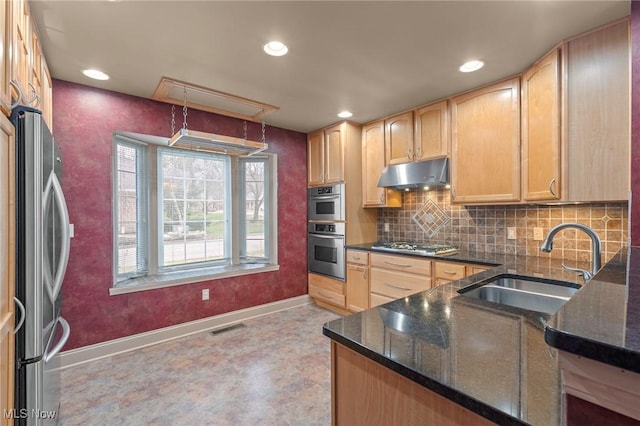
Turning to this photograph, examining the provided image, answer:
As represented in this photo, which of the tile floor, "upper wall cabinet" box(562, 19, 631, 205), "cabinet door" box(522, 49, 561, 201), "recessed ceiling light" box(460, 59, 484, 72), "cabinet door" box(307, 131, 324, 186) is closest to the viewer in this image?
"upper wall cabinet" box(562, 19, 631, 205)

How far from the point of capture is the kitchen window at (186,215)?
2.88 meters

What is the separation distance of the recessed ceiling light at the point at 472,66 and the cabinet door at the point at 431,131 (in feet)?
1.86

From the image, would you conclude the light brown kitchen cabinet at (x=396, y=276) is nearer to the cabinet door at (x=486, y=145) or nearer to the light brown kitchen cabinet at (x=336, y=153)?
the cabinet door at (x=486, y=145)

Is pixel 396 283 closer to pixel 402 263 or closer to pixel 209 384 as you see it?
pixel 402 263

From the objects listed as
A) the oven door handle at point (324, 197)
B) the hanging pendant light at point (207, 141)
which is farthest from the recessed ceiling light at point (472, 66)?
the oven door handle at point (324, 197)

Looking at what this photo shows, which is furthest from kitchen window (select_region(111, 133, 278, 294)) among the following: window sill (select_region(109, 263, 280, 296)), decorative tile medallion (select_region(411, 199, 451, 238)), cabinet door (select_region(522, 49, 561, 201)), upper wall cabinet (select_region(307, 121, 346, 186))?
cabinet door (select_region(522, 49, 561, 201))

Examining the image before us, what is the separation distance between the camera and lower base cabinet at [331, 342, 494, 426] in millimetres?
694

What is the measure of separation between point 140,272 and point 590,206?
3972 mm

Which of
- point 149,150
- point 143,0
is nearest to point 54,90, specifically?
point 149,150

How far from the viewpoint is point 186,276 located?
308 centimetres

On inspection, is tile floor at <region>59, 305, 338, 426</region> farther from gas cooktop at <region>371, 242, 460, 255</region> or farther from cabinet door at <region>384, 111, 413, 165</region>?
cabinet door at <region>384, 111, 413, 165</region>

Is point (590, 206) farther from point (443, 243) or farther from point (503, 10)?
point (503, 10)

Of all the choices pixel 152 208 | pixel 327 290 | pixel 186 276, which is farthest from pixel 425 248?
pixel 152 208

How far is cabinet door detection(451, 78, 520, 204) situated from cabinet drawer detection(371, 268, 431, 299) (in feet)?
2.70
